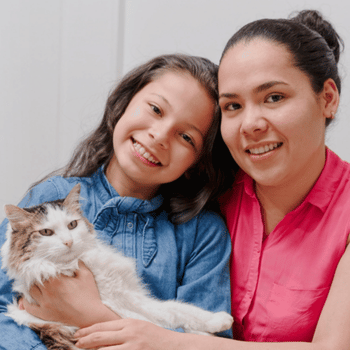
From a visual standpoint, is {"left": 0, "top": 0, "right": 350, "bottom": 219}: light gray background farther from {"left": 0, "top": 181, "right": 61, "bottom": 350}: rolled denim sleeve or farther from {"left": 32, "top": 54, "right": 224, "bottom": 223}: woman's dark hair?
{"left": 0, "top": 181, "right": 61, "bottom": 350}: rolled denim sleeve

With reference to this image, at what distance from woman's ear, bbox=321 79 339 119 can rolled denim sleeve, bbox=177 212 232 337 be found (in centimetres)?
54

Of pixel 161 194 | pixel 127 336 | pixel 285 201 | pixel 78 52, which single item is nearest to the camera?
pixel 127 336

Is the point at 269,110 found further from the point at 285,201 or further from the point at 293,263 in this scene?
the point at 293,263

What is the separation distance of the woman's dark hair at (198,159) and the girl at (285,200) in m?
0.14

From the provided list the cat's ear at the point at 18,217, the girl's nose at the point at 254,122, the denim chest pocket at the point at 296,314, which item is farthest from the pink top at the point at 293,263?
the cat's ear at the point at 18,217

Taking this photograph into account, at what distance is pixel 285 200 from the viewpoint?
1353 mm

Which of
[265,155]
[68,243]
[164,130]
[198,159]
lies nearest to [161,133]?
[164,130]

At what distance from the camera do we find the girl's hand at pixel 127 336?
101 centimetres

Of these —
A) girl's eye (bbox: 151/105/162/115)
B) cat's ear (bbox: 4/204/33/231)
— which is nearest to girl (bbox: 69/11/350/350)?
girl's eye (bbox: 151/105/162/115)

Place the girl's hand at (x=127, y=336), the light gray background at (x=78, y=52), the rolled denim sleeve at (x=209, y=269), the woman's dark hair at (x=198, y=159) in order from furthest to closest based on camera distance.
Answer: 1. the light gray background at (x=78, y=52)
2. the woman's dark hair at (x=198, y=159)
3. the rolled denim sleeve at (x=209, y=269)
4. the girl's hand at (x=127, y=336)

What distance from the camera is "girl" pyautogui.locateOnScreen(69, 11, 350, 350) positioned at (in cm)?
111

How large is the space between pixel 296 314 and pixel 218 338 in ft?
0.93

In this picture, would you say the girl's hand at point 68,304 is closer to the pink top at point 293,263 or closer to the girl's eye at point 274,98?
the pink top at point 293,263

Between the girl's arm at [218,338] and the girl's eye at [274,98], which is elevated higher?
the girl's eye at [274,98]
